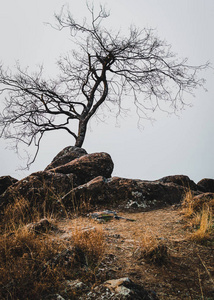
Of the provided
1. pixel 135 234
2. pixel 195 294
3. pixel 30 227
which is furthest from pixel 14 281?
pixel 135 234

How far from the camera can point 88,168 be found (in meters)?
6.11

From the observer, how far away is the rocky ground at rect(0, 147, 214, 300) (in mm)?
1877

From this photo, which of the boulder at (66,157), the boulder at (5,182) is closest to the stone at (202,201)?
the boulder at (66,157)

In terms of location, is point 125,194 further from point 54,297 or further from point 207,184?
point 207,184

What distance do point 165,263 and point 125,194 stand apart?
2.82m

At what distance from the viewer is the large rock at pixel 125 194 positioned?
5070 mm

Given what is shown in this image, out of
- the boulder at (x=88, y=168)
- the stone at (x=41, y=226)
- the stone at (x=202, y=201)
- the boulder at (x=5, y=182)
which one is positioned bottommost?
the stone at (x=41, y=226)

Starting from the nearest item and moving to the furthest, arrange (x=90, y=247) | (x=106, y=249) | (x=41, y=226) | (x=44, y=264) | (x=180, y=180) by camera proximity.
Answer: (x=44, y=264)
(x=90, y=247)
(x=106, y=249)
(x=41, y=226)
(x=180, y=180)

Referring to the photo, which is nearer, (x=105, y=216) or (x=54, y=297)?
(x=54, y=297)

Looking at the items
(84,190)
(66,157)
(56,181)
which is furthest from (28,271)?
(66,157)

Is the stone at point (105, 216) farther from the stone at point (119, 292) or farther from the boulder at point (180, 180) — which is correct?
the boulder at point (180, 180)

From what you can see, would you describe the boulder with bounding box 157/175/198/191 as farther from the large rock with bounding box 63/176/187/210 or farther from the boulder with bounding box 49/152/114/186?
the boulder with bounding box 49/152/114/186

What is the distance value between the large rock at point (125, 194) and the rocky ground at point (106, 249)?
0.03 metres

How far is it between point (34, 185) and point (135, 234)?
298 cm
